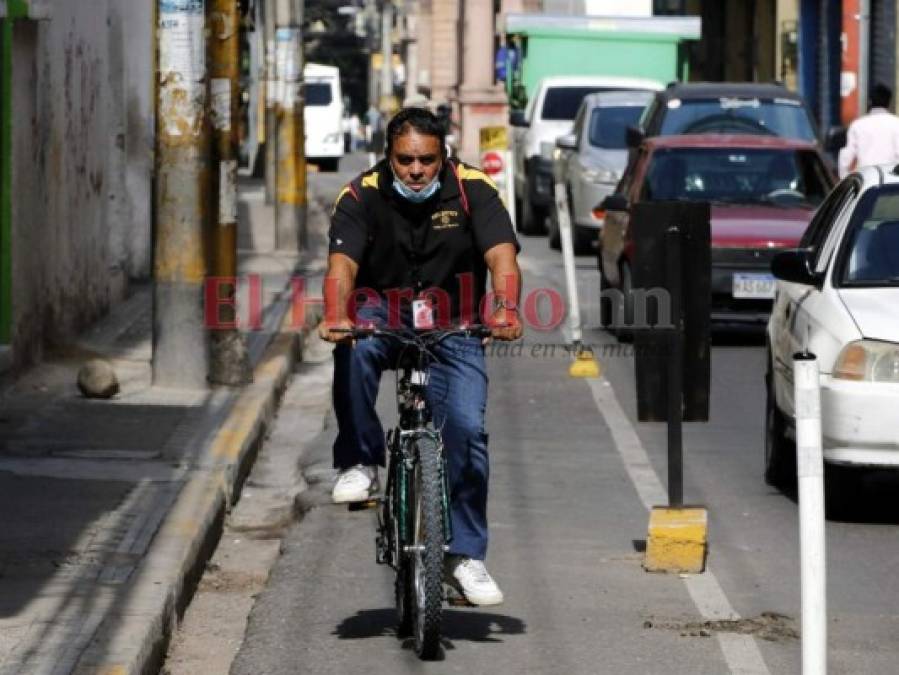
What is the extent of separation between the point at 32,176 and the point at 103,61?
4317 millimetres

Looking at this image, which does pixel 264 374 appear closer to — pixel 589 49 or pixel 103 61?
pixel 103 61

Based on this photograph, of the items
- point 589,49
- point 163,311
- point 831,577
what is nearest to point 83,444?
point 163,311

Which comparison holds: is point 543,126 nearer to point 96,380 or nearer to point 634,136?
point 634,136

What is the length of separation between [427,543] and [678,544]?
2.08 metres

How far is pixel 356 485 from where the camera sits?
28.7 feet

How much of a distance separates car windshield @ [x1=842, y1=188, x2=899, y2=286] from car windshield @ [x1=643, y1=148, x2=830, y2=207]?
7.75 m

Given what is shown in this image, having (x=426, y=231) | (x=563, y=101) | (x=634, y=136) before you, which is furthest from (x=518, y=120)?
(x=426, y=231)

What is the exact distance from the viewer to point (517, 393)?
15.7 m

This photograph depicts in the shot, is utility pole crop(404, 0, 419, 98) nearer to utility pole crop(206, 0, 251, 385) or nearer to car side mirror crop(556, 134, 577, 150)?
car side mirror crop(556, 134, 577, 150)

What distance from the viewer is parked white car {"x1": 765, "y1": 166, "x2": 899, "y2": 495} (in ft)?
34.2

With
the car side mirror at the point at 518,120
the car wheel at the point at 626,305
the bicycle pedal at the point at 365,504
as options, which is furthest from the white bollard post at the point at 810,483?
the car side mirror at the point at 518,120

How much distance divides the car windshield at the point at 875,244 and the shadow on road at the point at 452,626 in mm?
3205

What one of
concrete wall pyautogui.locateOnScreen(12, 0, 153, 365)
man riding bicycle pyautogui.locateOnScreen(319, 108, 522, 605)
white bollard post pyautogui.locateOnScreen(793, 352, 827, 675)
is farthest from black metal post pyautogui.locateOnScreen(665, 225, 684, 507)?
concrete wall pyautogui.locateOnScreen(12, 0, 153, 365)

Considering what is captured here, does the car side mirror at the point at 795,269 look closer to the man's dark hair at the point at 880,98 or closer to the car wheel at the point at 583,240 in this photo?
the man's dark hair at the point at 880,98
